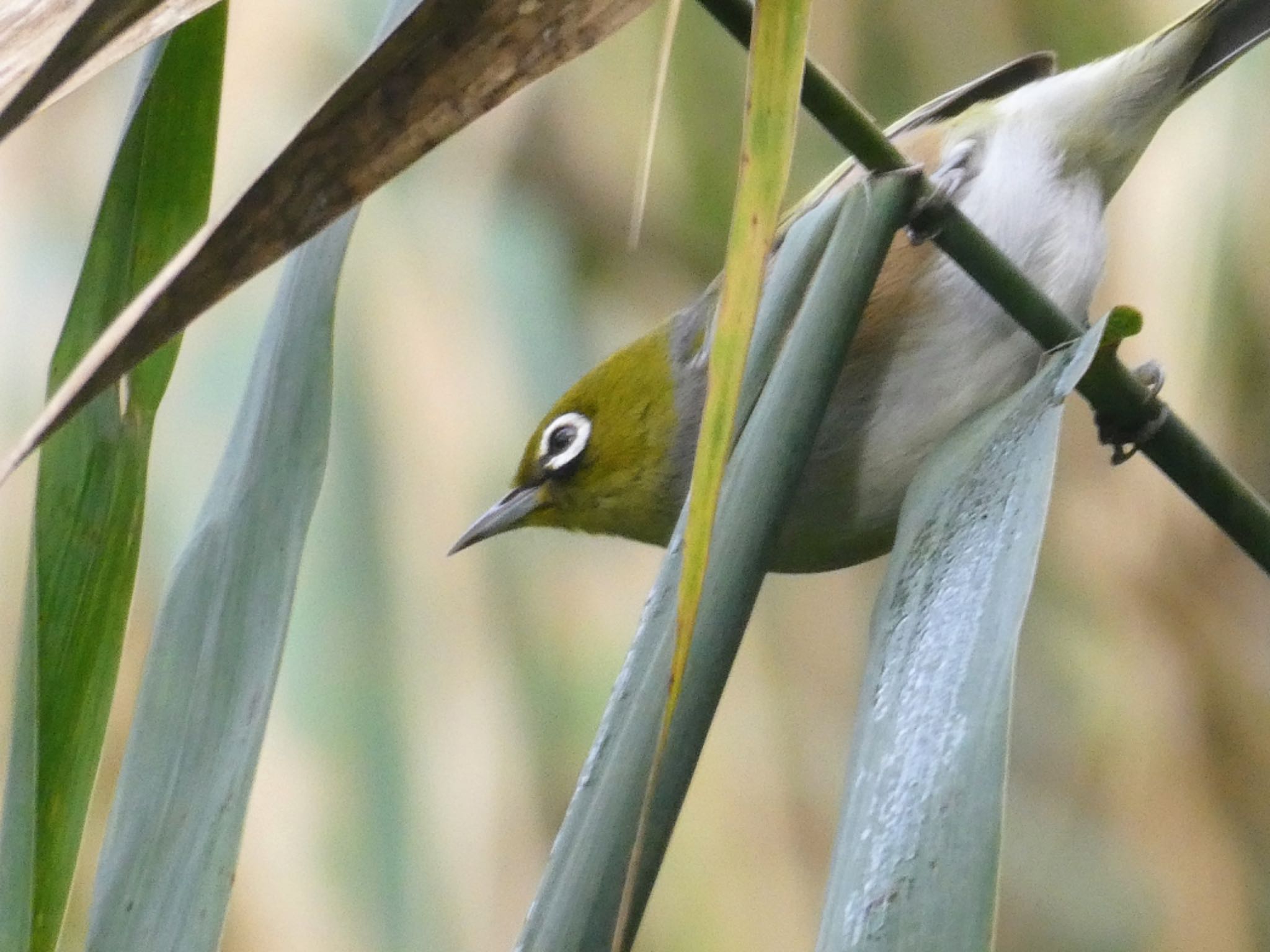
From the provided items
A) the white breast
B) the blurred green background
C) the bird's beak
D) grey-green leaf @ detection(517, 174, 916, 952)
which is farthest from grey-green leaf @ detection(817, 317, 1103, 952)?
the blurred green background

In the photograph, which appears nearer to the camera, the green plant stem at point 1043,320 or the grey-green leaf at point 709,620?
the grey-green leaf at point 709,620

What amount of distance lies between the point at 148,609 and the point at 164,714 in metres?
1.26

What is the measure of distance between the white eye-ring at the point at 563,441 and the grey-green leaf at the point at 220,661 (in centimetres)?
61

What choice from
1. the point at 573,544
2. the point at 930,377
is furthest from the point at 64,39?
the point at 573,544

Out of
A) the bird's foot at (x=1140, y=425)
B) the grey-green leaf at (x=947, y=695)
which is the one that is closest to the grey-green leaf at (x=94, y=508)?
the grey-green leaf at (x=947, y=695)

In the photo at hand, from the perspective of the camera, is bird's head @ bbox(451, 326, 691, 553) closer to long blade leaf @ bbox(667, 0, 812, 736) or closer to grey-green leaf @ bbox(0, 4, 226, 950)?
grey-green leaf @ bbox(0, 4, 226, 950)

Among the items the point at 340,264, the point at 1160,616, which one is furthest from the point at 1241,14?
the point at 1160,616

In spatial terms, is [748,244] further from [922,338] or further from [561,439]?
[561,439]

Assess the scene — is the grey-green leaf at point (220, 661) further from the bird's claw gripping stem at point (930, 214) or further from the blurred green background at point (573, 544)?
the blurred green background at point (573, 544)

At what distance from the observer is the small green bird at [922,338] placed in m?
1.08

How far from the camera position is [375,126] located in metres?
0.44

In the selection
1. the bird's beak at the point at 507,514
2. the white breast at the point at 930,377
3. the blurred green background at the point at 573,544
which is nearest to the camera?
the white breast at the point at 930,377

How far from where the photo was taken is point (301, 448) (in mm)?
674

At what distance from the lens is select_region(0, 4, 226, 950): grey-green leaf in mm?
612
